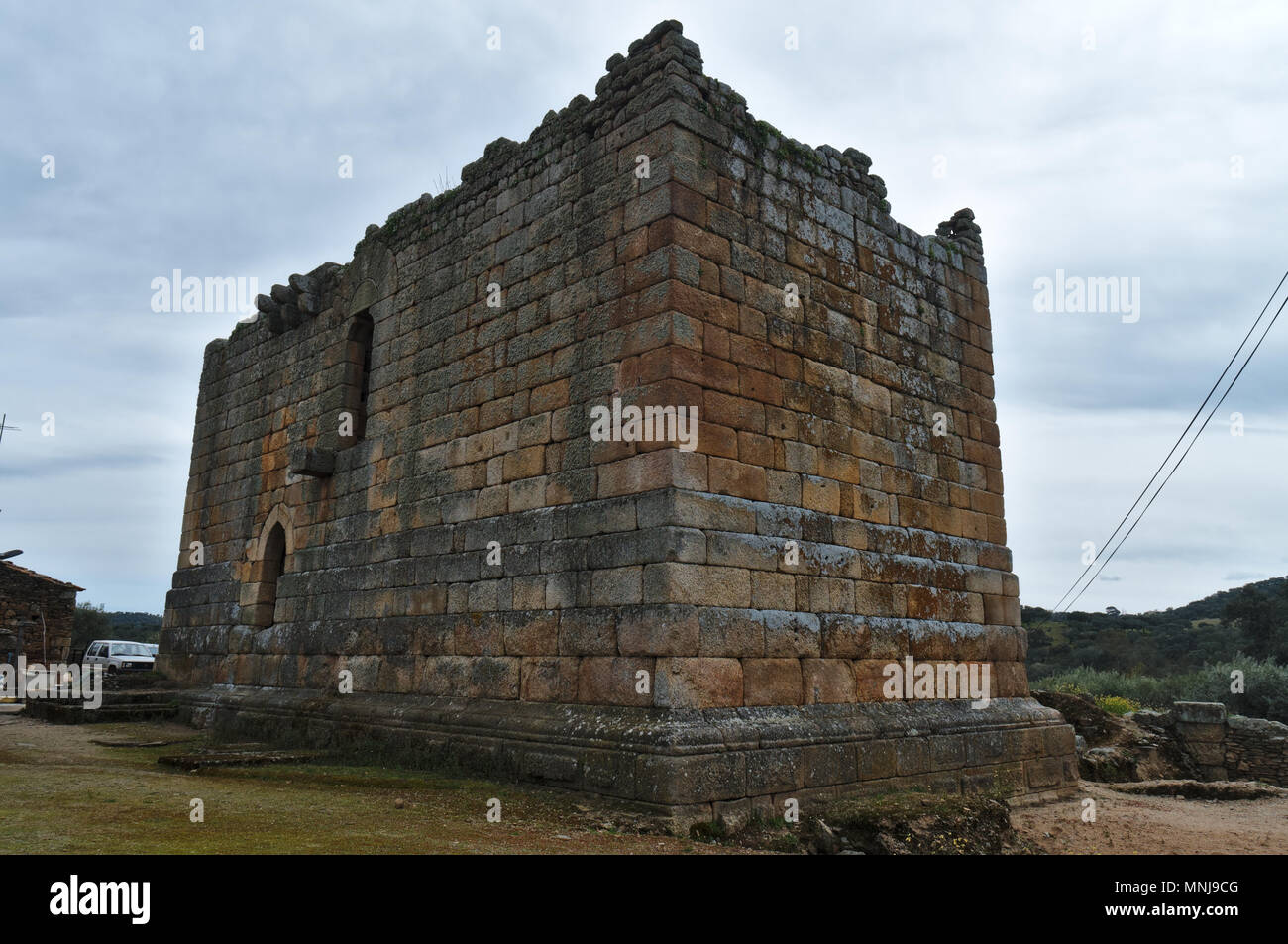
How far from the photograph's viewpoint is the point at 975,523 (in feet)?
30.7

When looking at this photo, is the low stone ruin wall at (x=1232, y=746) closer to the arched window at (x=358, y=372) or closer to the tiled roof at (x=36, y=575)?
the arched window at (x=358, y=372)

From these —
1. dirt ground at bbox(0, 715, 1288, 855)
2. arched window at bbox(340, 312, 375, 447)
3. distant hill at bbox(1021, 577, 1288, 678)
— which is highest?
arched window at bbox(340, 312, 375, 447)

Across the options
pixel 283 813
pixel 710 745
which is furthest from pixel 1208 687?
pixel 283 813

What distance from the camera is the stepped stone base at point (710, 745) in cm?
586

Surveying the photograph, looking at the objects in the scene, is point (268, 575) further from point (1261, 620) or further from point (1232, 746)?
point (1261, 620)

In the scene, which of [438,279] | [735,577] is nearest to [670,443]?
[735,577]

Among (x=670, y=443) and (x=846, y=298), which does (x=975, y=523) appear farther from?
(x=670, y=443)

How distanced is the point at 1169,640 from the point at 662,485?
33606 mm

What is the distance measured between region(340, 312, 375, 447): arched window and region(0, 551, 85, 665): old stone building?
19.1 m

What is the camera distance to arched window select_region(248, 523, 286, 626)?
37.9 feet

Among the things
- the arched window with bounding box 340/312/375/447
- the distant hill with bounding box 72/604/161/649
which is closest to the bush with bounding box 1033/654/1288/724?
the arched window with bounding box 340/312/375/447

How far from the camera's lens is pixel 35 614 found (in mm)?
24688

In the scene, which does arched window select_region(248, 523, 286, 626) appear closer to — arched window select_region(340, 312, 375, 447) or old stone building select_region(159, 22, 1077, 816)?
old stone building select_region(159, 22, 1077, 816)

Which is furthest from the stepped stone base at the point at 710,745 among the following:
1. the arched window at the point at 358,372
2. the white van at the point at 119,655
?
the white van at the point at 119,655
